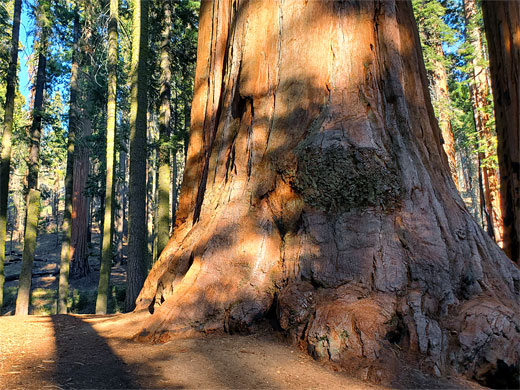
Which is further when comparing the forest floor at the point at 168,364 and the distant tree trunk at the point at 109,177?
the distant tree trunk at the point at 109,177

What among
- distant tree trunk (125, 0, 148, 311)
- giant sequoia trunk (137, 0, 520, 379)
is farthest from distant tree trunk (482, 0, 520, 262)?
distant tree trunk (125, 0, 148, 311)

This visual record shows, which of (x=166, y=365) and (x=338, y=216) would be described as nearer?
(x=166, y=365)

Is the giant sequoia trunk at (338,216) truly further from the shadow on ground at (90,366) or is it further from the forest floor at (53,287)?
the forest floor at (53,287)

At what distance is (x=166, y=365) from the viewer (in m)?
3.14

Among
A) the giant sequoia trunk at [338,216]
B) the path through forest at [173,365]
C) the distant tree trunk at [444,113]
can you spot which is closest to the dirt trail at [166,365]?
the path through forest at [173,365]

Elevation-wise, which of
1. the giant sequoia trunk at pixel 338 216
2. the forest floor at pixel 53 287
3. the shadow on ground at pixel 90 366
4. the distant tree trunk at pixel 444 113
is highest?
the distant tree trunk at pixel 444 113

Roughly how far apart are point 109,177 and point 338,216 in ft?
30.2

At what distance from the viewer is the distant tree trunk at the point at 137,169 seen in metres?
10.6

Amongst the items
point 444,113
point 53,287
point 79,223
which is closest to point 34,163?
point 79,223

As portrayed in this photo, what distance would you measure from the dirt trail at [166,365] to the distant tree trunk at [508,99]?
419cm

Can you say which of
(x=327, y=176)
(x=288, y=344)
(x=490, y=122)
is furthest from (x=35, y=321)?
(x=490, y=122)

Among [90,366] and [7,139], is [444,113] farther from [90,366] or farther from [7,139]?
[90,366]

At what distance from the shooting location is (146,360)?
3275mm

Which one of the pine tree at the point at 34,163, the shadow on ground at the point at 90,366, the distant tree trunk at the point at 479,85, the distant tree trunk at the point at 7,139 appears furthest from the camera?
the distant tree trunk at the point at 479,85
